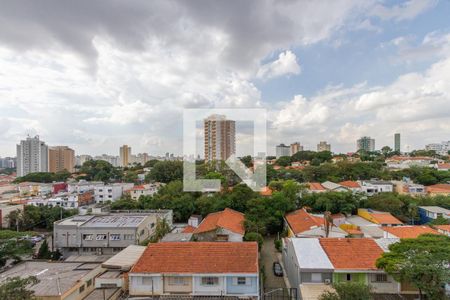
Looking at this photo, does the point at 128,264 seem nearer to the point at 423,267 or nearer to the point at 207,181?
the point at 423,267

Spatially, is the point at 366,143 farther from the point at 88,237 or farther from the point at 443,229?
the point at 88,237

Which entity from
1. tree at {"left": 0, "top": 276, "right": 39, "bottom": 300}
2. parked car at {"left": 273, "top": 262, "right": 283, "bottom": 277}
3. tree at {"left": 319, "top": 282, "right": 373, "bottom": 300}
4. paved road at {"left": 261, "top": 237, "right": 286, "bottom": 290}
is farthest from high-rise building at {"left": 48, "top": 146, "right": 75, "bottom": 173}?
tree at {"left": 319, "top": 282, "right": 373, "bottom": 300}

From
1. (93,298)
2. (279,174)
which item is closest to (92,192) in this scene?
(279,174)

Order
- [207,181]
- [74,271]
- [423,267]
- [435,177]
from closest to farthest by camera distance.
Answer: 1. [423,267]
2. [74,271]
3. [207,181]
4. [435,177]

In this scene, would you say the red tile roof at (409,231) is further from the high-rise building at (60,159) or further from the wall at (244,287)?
the high-rise building at (60,159)

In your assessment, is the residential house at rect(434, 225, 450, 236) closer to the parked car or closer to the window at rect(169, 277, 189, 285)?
the parked car
